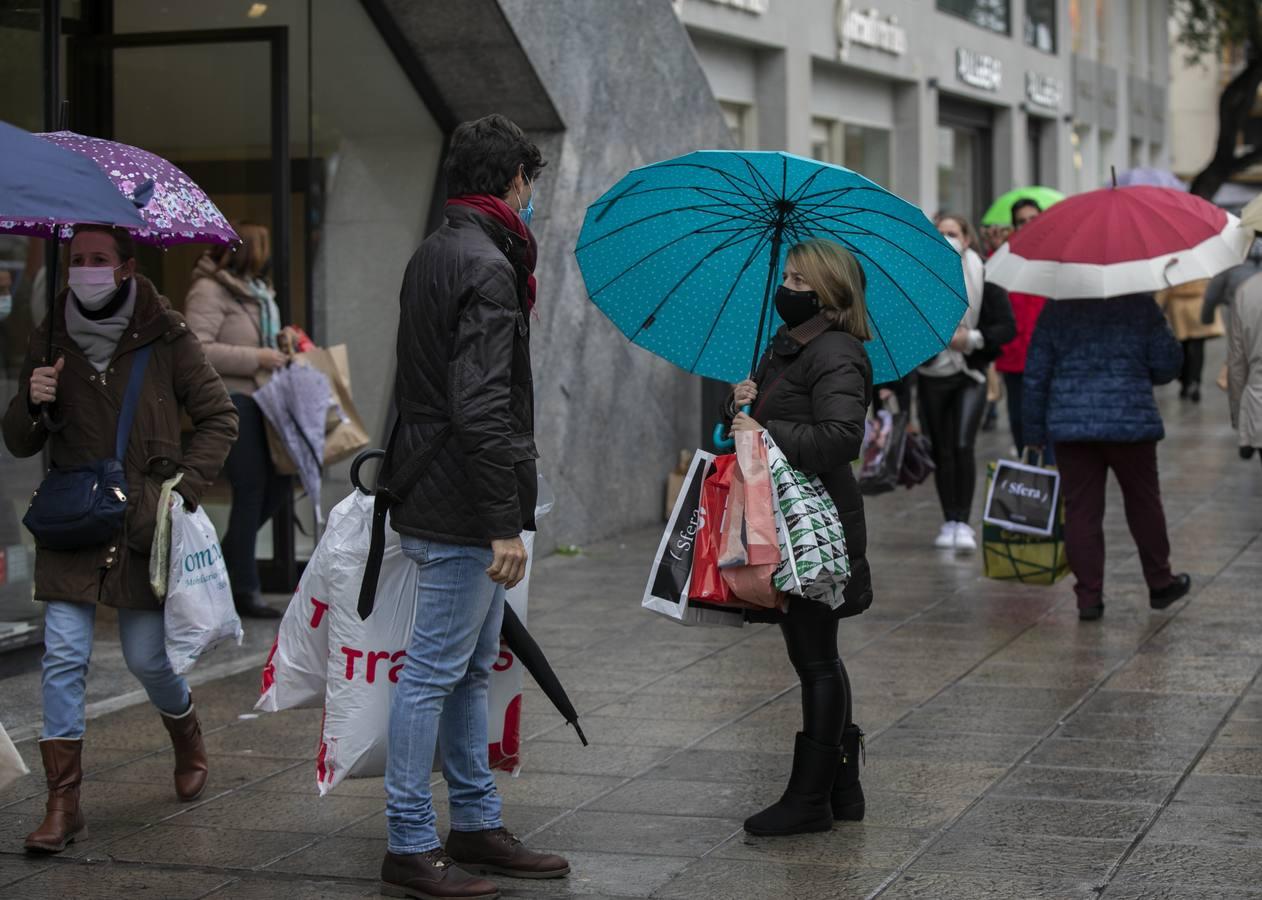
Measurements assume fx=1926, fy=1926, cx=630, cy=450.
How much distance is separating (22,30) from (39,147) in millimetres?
3443

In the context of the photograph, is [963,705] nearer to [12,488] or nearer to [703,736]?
[703,736]

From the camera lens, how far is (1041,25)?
93.4 ft

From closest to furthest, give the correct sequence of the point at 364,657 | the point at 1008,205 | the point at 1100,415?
the point at 364,657 < the point at 1100,415 < the point at 1008,205

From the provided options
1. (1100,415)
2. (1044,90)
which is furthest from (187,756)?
(1044,90)

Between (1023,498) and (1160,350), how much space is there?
1.02 meters

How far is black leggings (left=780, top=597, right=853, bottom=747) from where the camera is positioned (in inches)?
207

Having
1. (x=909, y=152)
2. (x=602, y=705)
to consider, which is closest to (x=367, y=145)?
(x=602, y=705)

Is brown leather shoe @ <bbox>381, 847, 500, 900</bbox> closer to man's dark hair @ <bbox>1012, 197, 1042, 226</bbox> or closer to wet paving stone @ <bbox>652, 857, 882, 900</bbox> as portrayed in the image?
wet paving stone @ <bbox>652, 857, 882, 900</bbox>

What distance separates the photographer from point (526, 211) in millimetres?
4828

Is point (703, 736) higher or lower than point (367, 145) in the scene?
lower

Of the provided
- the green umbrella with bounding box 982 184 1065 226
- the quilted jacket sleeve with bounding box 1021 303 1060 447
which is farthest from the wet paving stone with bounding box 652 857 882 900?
the green umbrella with bounding box 982 184 1065 226

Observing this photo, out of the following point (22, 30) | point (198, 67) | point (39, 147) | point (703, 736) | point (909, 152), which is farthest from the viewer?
point (909, 152)

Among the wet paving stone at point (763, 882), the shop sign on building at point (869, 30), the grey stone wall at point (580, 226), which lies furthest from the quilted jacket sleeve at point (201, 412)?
the shop sign on building at point (869, 30)

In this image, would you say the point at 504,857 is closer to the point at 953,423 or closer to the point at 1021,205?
the point at 953,423
